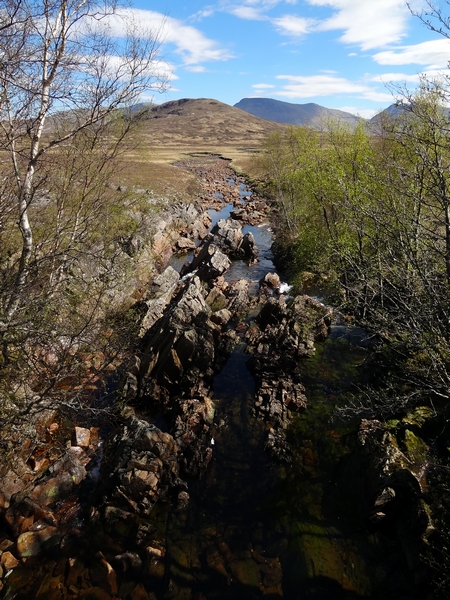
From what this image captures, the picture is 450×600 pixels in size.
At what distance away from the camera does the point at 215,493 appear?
12086mm

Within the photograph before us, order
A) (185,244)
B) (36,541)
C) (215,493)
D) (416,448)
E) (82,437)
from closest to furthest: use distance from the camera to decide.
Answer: (36,541), (416,448), (215,493), (82,437), (185,244)

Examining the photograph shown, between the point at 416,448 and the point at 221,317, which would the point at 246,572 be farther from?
the point at 221,317

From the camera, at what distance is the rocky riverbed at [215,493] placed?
9.47 m

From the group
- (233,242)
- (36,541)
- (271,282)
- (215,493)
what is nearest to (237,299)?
(271,282)

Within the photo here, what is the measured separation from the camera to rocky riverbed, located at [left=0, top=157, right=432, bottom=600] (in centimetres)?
947

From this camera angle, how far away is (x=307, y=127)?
30672 mm

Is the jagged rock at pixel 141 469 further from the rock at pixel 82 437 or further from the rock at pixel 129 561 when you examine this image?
the rock at pixel 82 437

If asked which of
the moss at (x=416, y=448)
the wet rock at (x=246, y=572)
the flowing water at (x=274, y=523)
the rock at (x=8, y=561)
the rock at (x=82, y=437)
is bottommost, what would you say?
the wet rock at (x=246, y=572)

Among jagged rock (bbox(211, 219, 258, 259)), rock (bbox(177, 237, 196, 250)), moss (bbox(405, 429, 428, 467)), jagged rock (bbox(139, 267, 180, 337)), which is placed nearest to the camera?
moss (bbox(405, 429, 428, 467))

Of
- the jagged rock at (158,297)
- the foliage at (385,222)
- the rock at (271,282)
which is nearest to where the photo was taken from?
the foliage at (385,222)

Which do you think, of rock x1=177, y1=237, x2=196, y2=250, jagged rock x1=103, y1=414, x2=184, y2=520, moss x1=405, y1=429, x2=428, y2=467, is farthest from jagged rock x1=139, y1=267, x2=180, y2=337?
moss x1=405, y1=429, x2=428, y2=467

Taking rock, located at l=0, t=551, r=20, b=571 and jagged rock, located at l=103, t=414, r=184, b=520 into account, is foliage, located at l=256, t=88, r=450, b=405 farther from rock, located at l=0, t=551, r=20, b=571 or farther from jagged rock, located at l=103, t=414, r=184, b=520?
rock, located at l=0, t=551, r=20, b=571

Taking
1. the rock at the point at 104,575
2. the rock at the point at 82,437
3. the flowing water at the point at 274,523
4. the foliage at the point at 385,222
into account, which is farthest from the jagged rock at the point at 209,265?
the rock at the point at 104,575

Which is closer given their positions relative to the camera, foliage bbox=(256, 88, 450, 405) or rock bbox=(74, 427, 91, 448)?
foliage bbox=(256, 88, 450, 405)
